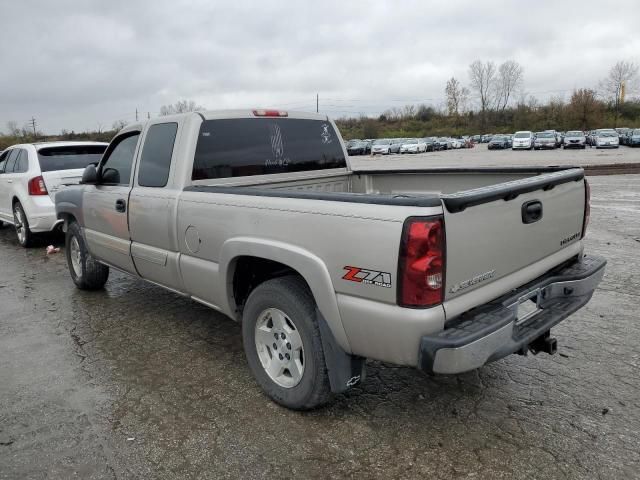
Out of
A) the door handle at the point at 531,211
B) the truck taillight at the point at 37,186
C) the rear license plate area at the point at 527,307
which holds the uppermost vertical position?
the truck taillight at the point at 37,186

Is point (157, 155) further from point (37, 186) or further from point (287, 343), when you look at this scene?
point (37, 186)

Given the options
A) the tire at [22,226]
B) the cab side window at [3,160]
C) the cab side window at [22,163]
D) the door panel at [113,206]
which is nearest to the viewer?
the door panel at [113,206]

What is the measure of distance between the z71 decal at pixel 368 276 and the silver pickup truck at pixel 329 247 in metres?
0.01

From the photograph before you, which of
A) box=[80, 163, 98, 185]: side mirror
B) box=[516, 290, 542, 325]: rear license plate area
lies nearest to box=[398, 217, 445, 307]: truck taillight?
box=[516, 290, 542, 325]: rear license plate area

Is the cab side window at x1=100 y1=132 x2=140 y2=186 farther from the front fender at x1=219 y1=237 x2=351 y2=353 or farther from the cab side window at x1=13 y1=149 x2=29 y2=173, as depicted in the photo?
the cab side window at x1=13 y1=149 x2=29 y2=173

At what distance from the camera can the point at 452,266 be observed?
2518mm

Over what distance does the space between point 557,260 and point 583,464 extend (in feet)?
4.13

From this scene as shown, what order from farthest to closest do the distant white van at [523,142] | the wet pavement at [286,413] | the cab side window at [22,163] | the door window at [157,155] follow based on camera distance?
the distant white van at [523,142] → the cab side window at [22,163] → the door window at [157,155] → the wet pavement at [286,413]

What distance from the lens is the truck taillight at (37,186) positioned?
830 cm

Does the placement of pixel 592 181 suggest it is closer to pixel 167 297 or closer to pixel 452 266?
pixel 167 297

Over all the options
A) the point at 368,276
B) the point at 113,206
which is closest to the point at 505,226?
the point at 368,276

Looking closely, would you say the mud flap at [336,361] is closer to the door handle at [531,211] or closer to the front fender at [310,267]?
the front fender at [310,267]

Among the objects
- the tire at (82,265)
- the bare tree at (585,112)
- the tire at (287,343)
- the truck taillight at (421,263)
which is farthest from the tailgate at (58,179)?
the bare tree at (585,112)

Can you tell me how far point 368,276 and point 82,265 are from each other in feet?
14.6
